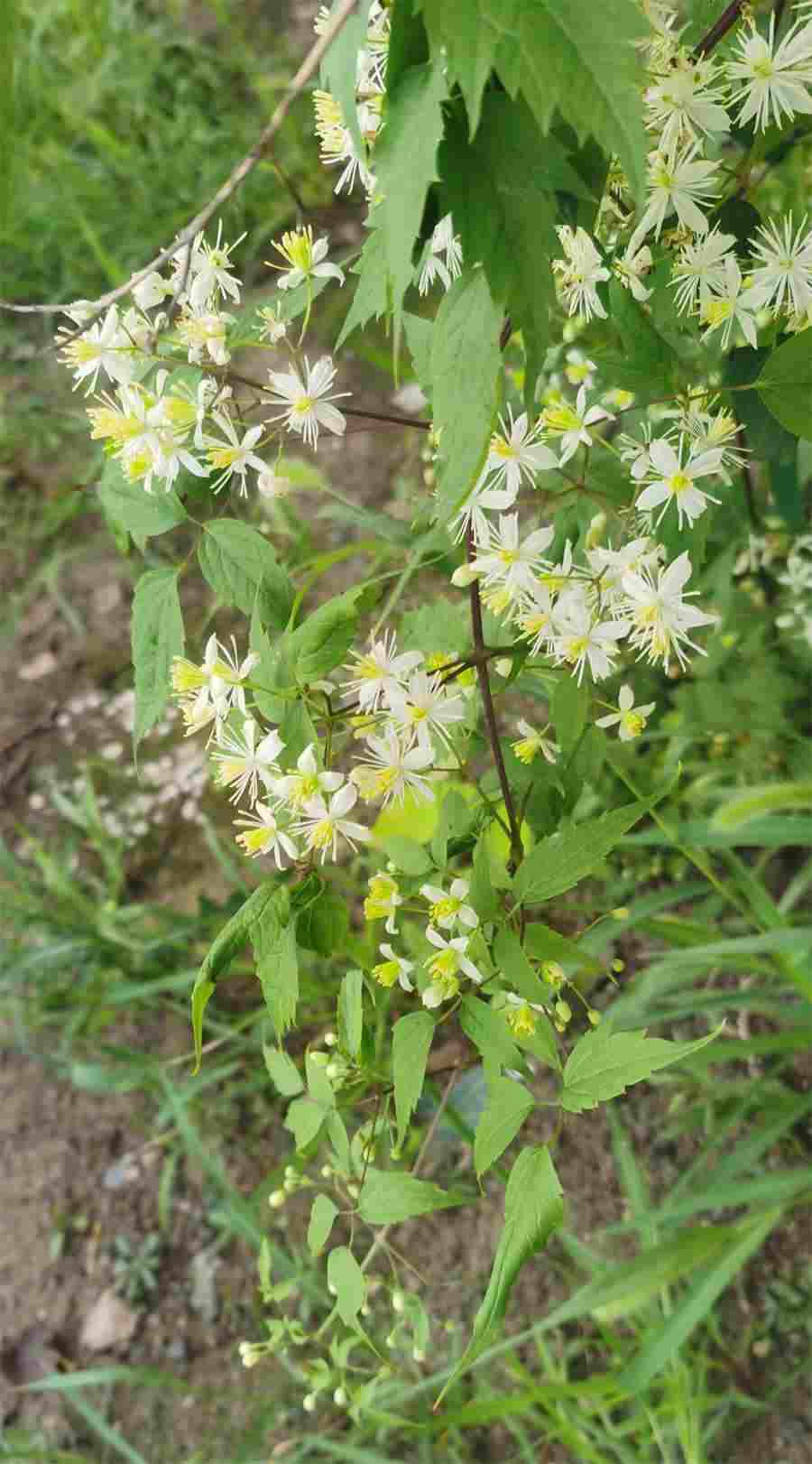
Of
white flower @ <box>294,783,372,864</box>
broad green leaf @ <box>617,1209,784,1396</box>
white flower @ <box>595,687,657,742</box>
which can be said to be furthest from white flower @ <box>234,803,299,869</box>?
broad green leaf @ <box>617,1209,784,1396</box>

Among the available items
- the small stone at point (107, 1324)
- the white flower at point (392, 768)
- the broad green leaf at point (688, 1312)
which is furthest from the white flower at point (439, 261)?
the small stone at point (107, 1324)

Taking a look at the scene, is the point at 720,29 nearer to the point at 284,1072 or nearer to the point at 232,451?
the point at 232,451

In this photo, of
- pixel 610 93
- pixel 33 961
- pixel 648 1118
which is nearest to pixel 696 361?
pixel 610 93

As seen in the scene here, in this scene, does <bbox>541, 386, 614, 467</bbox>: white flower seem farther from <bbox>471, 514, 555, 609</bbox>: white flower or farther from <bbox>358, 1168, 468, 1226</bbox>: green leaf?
<bbox>358, 1168, 468, 1226</bbox>: green leaf

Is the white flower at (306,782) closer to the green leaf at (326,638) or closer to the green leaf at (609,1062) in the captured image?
the green leaf at (326,638)

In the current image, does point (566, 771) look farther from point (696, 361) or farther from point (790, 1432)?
point (790, 1432)

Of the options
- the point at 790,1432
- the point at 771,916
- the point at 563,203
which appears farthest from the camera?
the point at 790,1432

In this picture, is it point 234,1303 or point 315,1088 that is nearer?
point 315,1088

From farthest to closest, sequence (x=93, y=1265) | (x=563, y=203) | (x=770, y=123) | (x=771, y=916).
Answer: (x=93, y=1265)
(x=771, y=916)
(x=770, y=123)
(x=563, y=203)
